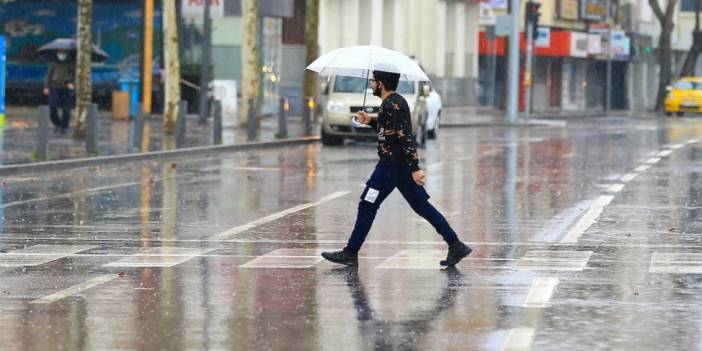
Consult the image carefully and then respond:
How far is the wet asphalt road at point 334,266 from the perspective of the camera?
9.76m

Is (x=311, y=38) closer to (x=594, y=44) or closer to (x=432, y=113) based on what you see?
(x=432, y=113)

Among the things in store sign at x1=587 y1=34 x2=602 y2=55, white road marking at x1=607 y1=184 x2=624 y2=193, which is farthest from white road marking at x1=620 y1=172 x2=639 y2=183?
store sign at x1=587 y1=34 x2=602 y2=55

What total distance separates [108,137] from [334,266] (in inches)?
857

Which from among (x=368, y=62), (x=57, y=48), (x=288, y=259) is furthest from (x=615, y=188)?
(x=57, y=48)

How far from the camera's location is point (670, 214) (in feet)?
60.3

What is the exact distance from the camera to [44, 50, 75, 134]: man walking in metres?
35.5

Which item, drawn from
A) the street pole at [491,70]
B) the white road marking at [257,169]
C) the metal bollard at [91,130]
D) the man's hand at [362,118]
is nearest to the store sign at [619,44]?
the street pole at [491,70]

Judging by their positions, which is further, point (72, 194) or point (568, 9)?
point (568, 9)

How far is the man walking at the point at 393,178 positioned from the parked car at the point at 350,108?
2181cm

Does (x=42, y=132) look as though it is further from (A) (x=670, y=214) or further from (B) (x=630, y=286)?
(B) (x=630, y=286)

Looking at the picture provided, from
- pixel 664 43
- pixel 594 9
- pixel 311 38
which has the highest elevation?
pixel 594 9

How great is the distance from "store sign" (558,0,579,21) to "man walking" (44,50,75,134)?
42302mm

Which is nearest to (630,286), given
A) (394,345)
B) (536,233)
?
(394,345)

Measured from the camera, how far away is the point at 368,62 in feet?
46.4
